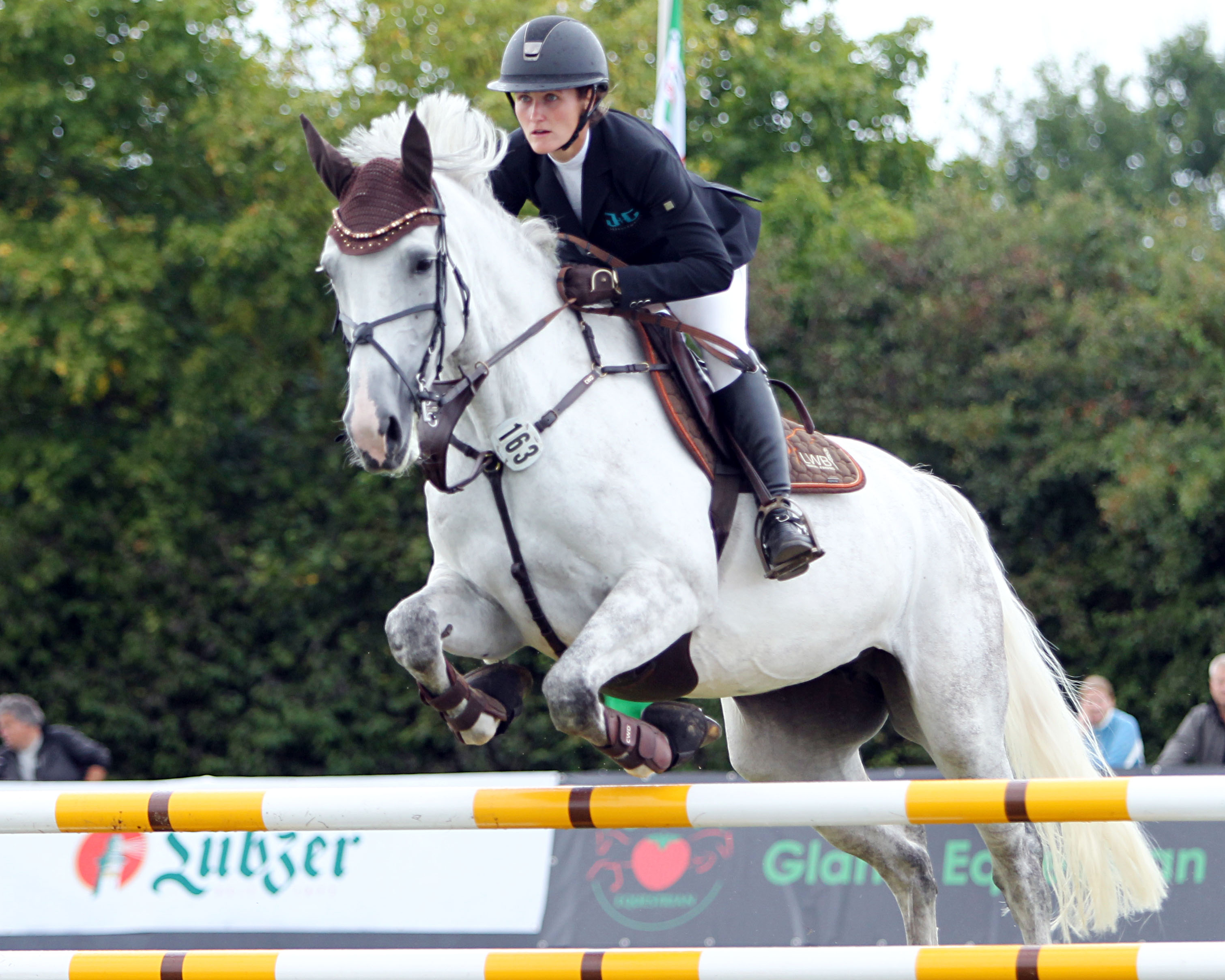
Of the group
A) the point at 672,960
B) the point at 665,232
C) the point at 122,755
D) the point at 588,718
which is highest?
the point at 665,232

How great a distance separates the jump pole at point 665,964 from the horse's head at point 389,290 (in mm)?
1014

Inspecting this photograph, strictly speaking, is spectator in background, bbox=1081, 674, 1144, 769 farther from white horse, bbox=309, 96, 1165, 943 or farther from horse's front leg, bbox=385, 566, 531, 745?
horse's front leg, bbox=385, 566, 531, 745

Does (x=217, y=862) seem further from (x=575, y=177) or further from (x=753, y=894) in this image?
(x=575, y=177)

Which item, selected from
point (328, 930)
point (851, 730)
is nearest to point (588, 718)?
point (851, 730)

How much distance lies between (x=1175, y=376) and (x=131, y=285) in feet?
28.1

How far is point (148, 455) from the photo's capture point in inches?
484

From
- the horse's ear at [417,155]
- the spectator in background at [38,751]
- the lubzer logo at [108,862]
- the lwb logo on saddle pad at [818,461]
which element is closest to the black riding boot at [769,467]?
the lwb logo on saddle pad at [818,461]

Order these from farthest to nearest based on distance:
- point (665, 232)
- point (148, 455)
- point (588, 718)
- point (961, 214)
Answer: point (961, 214) → point (148, 455) → point (665, 232) → point (588, 718)

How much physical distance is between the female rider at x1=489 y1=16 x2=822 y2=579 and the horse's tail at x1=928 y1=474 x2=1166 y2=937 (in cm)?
110

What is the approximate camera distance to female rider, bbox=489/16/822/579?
11.3 ft

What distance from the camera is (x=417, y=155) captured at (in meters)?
3.16

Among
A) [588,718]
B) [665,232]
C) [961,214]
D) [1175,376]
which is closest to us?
[588,718]

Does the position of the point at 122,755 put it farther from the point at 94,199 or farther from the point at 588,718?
the point at 588,718

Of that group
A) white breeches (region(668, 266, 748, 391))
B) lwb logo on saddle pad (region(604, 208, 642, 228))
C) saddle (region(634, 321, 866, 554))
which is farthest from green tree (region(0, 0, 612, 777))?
lwb logo on saddle pad (region(604, 208, 642, 228))
